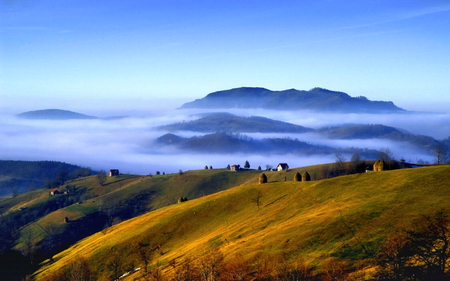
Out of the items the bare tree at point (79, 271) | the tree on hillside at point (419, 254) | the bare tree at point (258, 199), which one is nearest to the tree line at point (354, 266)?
the tree on hillside at point (419, 254)

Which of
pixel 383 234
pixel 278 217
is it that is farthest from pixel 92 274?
pixel 383 234

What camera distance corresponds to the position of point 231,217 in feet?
294

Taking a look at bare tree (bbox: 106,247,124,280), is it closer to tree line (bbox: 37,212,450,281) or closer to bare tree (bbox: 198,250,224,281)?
tree line (bbox: 37,212,450,281)

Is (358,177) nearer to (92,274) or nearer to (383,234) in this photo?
(383,234)

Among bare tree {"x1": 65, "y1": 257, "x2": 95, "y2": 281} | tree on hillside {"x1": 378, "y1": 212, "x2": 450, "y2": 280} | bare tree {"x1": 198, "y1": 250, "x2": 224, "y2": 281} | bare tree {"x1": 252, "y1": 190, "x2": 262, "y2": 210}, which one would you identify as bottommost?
bare tree {"x1": 65, "y1": 257, "x2": 95, "y2": 281}

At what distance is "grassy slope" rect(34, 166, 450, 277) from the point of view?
60.6 meters

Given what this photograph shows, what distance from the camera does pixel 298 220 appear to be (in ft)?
236

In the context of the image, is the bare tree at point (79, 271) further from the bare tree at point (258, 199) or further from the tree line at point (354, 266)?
the bare tree at point (258, 199)

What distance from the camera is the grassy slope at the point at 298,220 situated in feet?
199

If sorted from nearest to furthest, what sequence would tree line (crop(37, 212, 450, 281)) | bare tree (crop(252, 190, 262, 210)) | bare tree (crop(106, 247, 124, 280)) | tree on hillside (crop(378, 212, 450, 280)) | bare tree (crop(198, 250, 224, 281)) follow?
tree on hillside (crop(378, 212, 450, 280)) → tree line (crop(37, 212, 450, 281)) → bare tree (crop(198, 250, 224, 281)) → bare tree (crop(106, 247, 124, 280)) → bare tree (crop(252, 190, 262, 210))

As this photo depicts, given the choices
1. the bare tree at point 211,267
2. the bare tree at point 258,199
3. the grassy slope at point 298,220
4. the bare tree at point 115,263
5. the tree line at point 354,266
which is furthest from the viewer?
the bare tree at point 258,199

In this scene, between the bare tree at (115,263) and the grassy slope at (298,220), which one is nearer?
the grassy slope at (298,220)

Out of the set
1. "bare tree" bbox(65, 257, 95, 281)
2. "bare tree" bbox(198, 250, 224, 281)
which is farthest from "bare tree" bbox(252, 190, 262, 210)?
"bare tree" bbox(65, 257, 95, 281)

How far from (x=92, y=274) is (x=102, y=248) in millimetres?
11285
